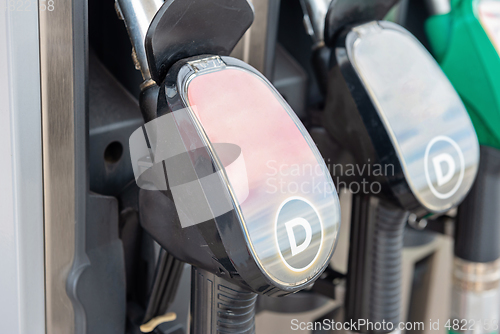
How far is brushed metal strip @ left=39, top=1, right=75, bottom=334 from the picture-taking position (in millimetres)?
299

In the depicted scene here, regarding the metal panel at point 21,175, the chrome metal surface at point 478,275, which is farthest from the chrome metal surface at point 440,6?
the metal panel at point 21,175

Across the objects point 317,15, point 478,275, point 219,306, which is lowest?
point 478,275

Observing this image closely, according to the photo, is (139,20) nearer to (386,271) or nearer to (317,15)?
(317,15)

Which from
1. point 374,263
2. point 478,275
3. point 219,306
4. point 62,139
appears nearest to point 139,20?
point 62,139

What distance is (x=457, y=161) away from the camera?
1.25 ft

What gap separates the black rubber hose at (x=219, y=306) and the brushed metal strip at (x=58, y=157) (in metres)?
0.09

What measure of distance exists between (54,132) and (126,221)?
95 mm

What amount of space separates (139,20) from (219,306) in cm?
19

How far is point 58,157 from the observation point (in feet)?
1.03

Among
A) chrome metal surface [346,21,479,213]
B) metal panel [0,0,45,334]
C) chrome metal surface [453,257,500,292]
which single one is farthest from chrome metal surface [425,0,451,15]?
metal panel [0,0,45,334]

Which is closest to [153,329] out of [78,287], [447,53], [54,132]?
[78,287]

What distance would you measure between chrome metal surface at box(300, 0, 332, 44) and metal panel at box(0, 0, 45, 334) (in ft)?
0.73

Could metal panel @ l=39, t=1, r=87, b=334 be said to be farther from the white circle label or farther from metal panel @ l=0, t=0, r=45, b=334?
the white circle label

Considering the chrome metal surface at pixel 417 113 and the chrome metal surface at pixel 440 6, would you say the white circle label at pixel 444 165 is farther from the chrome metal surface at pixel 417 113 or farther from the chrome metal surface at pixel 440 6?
the chrome metal surface at pixel 440 6
